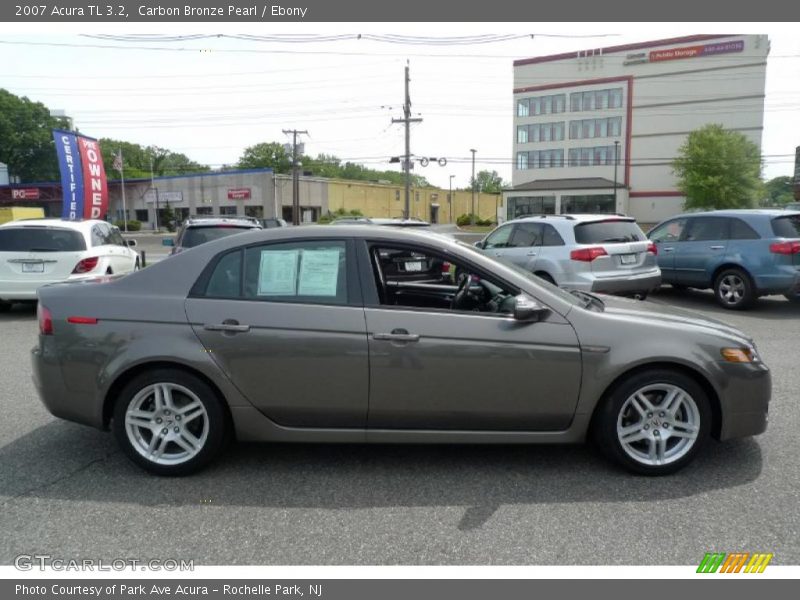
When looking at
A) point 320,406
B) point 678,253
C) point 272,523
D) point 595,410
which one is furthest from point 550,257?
point 272,523

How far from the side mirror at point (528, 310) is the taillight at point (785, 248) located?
7.82 metres

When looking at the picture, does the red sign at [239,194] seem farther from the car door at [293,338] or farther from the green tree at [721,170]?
the car door at [293,338]

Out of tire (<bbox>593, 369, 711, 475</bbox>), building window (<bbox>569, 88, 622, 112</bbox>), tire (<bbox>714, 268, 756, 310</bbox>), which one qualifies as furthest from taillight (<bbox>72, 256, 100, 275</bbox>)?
building window (<bbox>569, 88, 622, 112</bbox>)

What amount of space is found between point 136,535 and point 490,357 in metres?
2.22

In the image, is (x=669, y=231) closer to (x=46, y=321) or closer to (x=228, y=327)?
(x=228, y=327)

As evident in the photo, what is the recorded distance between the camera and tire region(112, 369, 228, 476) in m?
3.68

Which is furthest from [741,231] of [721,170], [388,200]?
[388,200]

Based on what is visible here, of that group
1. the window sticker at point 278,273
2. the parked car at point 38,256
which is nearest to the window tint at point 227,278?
the window sticker at point 278,273

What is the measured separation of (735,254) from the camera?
9.91m

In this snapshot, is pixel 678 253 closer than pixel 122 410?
No

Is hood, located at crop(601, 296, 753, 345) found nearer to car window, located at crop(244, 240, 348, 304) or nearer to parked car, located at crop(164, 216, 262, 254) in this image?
car window, located at crop(244, 240, 348, 304)

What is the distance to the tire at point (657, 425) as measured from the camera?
11.9 ft

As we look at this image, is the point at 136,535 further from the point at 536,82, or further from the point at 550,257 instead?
the point at 536,82

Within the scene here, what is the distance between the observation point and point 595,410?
368cm
